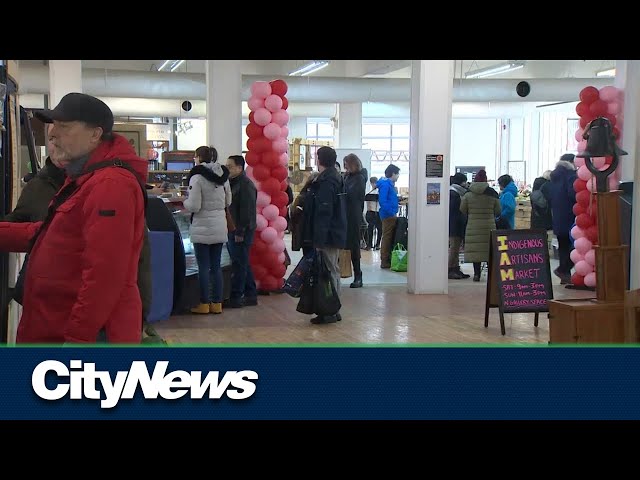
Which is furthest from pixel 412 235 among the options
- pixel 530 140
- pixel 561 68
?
pixel 530 140

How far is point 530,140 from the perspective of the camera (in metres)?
24.3

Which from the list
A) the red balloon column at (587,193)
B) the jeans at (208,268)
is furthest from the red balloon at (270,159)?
the red balloon column at (587,193)

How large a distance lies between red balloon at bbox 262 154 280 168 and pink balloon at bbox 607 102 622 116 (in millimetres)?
3954

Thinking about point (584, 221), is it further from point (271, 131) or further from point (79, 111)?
point (79, 111)

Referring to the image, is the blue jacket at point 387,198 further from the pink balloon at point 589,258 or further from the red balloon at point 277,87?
the red balloon at point 277,87

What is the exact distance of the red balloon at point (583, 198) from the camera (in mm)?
10078

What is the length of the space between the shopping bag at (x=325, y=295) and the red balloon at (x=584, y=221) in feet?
12.7

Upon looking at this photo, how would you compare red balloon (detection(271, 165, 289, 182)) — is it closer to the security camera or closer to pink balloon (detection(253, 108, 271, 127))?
pink balloon (detection(253, 108, 271, 127))

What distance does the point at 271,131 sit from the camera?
933 cm

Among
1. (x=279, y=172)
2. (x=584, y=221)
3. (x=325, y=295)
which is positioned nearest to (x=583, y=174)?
(x=584, y=221)

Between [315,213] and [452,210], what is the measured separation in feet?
14.3
